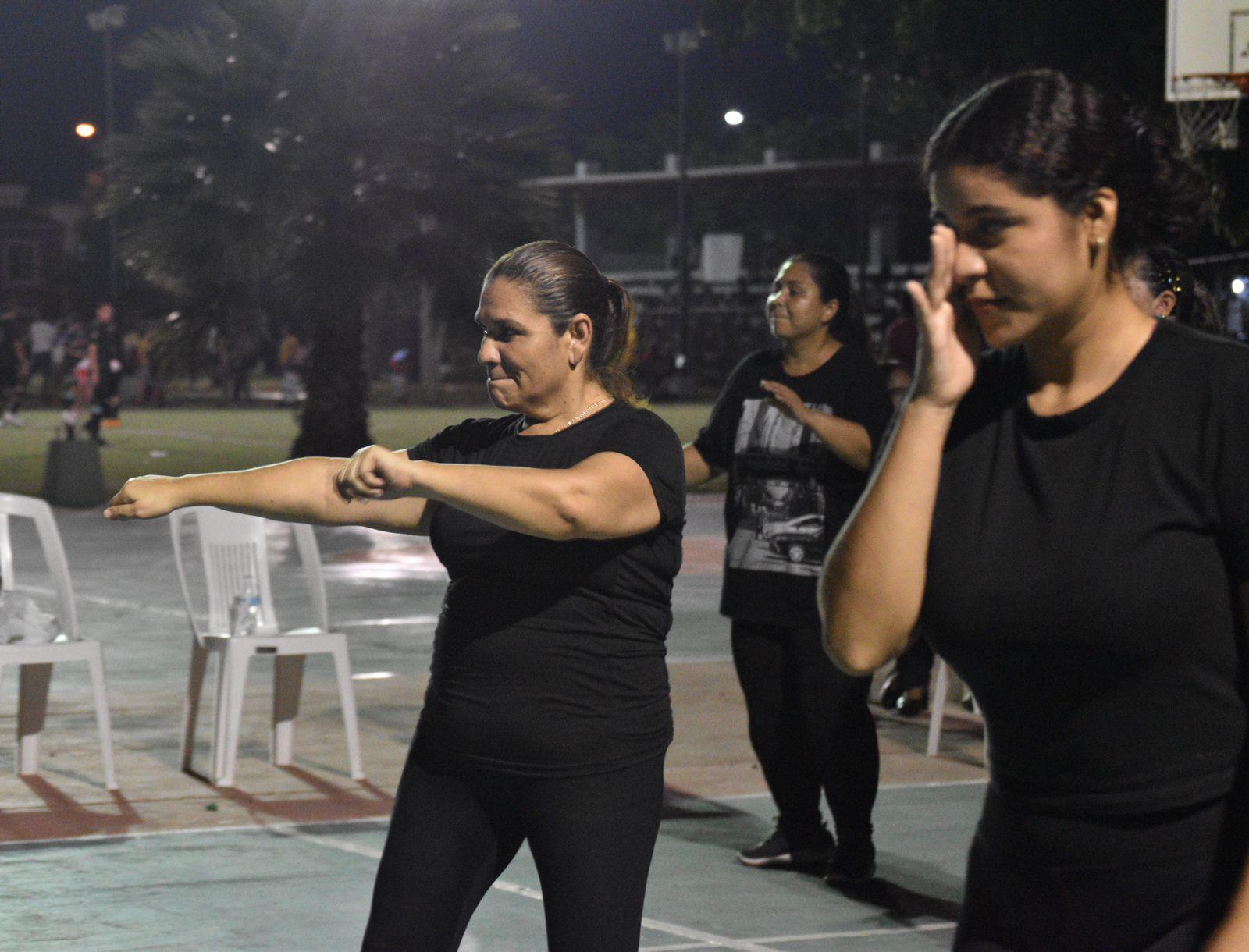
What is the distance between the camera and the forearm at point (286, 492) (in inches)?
118

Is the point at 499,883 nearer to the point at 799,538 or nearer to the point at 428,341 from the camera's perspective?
the point at 799,538

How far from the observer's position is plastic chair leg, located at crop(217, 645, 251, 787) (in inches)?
280

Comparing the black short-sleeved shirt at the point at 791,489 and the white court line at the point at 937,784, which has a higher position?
the black short-sleeved shirt at the point at 791,489

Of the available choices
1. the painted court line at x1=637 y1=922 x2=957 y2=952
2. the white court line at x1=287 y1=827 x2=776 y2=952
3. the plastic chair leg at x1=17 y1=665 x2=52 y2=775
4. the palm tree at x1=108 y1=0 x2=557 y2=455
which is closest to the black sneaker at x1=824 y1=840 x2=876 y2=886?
the painted court line at x1=637 y1=922 x2=957 y2=952

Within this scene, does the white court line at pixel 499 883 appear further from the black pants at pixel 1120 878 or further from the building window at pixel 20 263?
the building window at pixel 20 263

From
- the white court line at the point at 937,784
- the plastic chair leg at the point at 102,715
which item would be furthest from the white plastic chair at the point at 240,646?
the white court line at the point at 937,784

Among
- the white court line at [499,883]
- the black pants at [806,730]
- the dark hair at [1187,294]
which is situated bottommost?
the white court line at [499,883]

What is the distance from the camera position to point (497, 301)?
3.43m

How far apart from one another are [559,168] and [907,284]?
74.1 feet

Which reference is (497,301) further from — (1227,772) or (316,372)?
(316,372)

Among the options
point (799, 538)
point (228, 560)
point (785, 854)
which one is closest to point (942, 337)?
point (799, 538)

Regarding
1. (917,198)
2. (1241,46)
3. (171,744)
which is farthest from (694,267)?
(171,744)

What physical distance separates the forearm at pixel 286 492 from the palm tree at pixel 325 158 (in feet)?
62.6

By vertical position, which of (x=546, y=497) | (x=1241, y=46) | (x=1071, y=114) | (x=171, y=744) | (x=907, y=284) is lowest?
(x=171, y=744)
